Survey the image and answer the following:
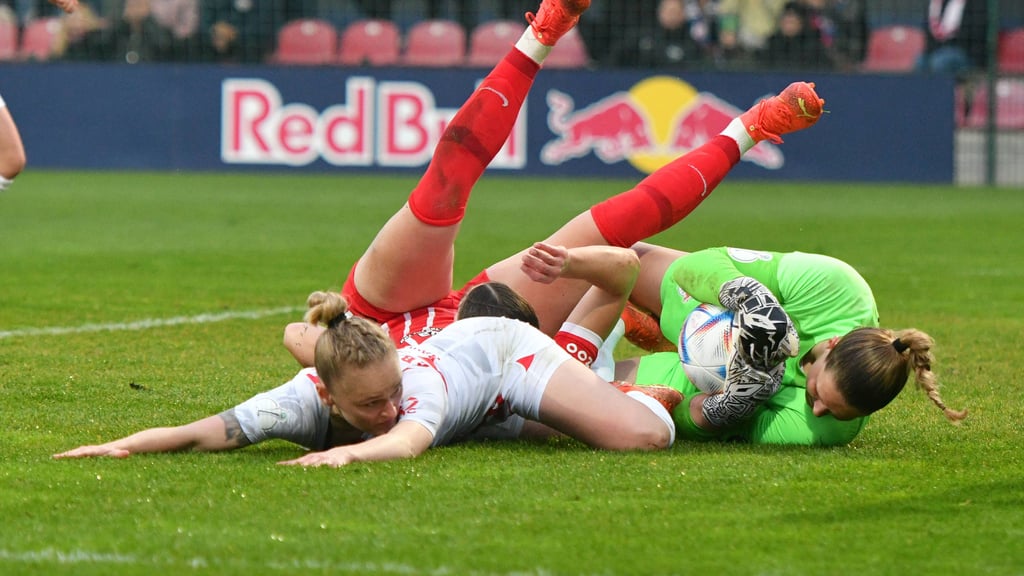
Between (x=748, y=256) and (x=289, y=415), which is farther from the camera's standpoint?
(x=748, y=256)

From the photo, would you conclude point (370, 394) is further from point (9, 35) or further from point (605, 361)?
point (9, 35)

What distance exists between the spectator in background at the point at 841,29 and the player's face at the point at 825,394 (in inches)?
559

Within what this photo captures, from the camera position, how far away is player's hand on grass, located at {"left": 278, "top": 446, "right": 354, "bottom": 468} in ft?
15.3

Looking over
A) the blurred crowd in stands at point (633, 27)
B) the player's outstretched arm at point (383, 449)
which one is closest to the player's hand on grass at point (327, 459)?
the player's outstretched arm at point (383, 449)

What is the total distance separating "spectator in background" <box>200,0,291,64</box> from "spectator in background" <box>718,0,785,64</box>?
5.31 metres

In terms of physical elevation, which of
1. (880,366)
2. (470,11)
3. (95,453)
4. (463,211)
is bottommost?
(95,453)

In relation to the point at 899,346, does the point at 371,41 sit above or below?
above

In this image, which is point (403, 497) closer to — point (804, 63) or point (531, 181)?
point (531, 181)

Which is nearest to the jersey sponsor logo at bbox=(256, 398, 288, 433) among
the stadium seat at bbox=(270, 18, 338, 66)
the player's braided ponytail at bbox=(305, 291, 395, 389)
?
the player's braided ponytail at bbox=(305, 291, 395, 389)

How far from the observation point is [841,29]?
19109mm

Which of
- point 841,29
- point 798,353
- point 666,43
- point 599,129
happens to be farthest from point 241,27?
point 798,353

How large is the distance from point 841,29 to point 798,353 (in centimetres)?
1446

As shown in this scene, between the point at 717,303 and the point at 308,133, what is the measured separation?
44.3 feet

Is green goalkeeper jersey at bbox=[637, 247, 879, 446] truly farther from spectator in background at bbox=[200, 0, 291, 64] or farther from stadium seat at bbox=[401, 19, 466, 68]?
spectator in background at bbox=[200, 0, 291, 64]
